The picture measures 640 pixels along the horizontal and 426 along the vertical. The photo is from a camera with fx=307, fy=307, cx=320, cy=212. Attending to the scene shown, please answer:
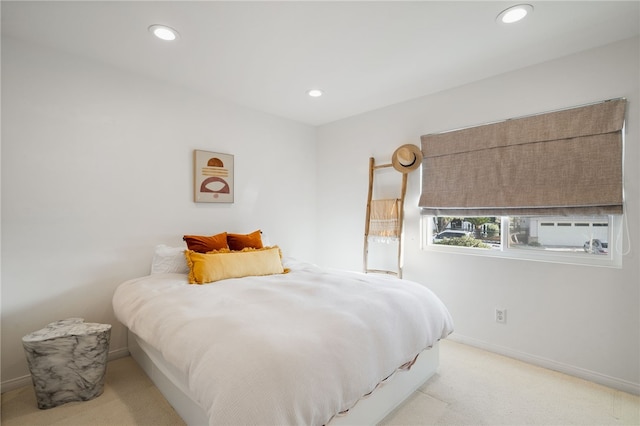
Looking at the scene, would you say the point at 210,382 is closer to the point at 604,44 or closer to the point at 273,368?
the point at 273,368

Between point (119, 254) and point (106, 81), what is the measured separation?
1436mm

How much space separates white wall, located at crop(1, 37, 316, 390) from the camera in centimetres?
216

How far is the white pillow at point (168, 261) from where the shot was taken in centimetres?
262

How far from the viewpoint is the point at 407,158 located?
10.2 feet

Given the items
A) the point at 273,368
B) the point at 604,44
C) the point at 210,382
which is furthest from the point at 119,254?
the point at 604,44

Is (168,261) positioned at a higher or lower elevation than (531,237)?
lower

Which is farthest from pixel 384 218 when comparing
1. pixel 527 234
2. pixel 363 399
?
pixel 363 399

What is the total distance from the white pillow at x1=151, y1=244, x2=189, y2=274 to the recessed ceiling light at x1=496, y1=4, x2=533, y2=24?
9.57 feet

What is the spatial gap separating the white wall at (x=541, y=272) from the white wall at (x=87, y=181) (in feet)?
6.65

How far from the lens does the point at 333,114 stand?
3756mm

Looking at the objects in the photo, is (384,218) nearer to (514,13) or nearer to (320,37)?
(320,37)

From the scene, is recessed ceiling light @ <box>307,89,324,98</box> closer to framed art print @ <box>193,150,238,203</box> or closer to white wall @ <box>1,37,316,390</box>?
white wall @ <box>1,37,316,390</box>

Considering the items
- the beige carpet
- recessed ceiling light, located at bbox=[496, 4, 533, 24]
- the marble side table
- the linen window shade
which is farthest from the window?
the marble side table

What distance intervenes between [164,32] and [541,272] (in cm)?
332
